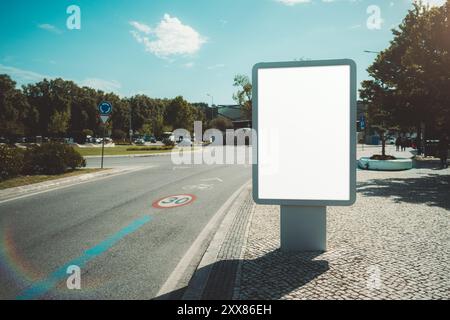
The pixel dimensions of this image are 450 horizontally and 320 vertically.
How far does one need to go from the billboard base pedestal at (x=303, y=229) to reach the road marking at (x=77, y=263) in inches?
121

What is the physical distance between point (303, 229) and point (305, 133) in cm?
155

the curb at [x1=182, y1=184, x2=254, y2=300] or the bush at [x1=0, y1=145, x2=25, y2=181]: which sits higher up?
the bush at [x1=0, y1=145, x2=25, y2=181]

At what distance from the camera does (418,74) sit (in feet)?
45.7

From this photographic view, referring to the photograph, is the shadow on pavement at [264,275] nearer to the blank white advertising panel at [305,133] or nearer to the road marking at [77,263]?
the blank white advertising panel at [305,133]

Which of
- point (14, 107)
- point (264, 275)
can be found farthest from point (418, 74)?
point (14, 107)

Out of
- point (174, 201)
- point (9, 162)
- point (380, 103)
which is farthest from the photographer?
point (380, 103)

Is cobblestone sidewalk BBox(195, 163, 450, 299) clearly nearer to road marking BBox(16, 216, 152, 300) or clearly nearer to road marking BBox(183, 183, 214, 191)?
road marking BBox(16, 216, 152, 300)

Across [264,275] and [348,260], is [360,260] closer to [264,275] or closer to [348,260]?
[348,260]

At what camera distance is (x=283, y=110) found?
491 centimetres

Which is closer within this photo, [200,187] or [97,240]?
[97,240]

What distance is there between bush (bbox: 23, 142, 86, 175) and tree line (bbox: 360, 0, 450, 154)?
53.9 feet

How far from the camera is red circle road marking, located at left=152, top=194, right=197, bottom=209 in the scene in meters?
8.92

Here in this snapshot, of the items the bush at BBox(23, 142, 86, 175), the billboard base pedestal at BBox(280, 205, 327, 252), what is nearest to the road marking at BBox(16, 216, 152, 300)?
the billboard base pedestal at BBox(280, 205, 327, 252)
